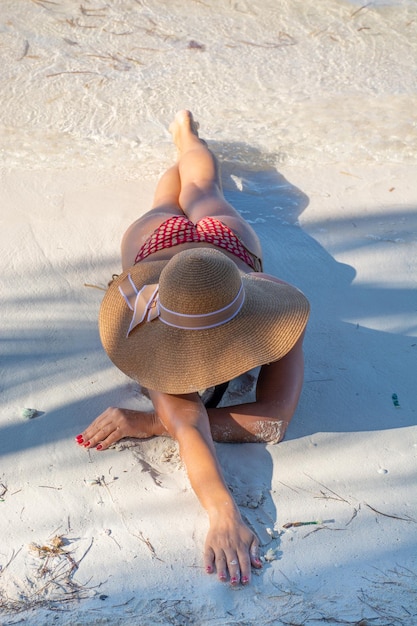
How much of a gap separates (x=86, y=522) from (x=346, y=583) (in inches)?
33.6

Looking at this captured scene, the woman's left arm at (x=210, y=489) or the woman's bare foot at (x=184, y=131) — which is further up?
the woman's bare foot at (x=184, y=131)

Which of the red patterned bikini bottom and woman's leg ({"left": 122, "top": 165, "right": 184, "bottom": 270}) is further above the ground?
the red patterned bikini bottom

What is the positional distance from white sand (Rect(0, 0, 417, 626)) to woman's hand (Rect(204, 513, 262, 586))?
0.15 feet

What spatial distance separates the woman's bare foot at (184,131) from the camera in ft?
14.0

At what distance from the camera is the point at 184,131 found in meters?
4.34

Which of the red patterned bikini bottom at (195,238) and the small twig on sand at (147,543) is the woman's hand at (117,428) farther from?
the red patterned bikini bottom at (195,238)

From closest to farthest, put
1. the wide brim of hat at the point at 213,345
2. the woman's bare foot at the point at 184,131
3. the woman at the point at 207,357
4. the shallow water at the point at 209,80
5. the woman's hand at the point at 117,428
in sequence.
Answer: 1. the woman at the point at 207,357
2. the wide brim of hat at the point at 213,345
3. the woman's hand at the point at 117,428
4. the woman's bare foot at the point at 184,131
5. the shallow water at the point at 209,80

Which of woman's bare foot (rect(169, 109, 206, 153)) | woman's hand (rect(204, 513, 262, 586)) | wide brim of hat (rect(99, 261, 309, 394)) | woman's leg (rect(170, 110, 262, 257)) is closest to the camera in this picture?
woman's hand (rect(204, 513, 262, 586))

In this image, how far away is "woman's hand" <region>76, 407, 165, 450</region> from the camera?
2809mm

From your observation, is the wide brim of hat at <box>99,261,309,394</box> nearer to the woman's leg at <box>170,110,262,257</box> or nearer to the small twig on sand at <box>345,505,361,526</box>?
the small twig on sand at <box>345,505,361,526</box>

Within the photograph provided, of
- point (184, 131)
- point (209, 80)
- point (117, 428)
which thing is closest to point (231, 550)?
point (117, 428)

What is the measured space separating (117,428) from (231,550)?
2.05 ft

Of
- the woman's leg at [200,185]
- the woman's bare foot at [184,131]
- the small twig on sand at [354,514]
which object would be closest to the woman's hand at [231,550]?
the small twig on sand at [354,514]

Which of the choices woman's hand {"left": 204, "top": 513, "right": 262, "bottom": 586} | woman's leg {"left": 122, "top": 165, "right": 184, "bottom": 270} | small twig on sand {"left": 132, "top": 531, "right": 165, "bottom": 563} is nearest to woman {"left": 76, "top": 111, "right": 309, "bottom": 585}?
woman's hand {"left": 204, "top": 513, "right": 262, "bottom": 586}
